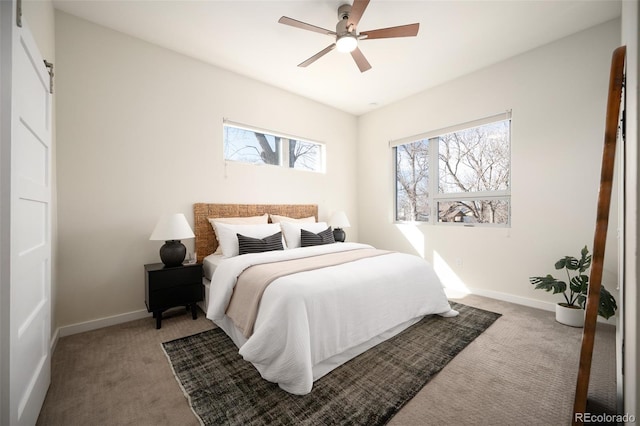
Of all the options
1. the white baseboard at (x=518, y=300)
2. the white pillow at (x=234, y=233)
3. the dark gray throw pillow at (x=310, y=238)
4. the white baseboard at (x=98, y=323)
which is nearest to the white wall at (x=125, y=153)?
the white baseboard at (x=98, y=323)

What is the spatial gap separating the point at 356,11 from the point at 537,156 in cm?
253

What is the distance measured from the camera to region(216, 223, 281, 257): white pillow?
9.50ft

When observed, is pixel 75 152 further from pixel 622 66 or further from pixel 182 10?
pixel 622 66

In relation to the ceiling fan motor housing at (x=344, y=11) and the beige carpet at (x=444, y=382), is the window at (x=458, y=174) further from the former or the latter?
the ceiling fan motor housing at (x=344, y=11)

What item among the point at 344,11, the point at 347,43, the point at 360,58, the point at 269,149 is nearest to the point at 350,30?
the point at 347,43

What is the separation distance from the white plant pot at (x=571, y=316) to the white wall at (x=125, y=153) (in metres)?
3.66

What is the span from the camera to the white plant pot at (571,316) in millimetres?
2480

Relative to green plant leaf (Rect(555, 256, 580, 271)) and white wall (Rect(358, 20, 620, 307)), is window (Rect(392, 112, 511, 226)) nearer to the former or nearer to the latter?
white wall (Rect(358, 20, 620, 307))

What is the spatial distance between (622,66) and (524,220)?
2331 millimetres

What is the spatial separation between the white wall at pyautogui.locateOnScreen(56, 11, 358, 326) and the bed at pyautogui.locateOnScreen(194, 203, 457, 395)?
0.67 metres

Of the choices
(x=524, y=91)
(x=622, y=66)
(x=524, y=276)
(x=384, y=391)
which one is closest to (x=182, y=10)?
(x=622, y=66)

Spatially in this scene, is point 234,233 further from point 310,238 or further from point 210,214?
point 310,238

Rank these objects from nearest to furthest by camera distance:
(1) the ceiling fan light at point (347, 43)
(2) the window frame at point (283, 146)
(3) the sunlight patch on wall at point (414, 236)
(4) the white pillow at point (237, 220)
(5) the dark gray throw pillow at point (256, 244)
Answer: (1) the ceiling fan light at point (347, 43)
(5) the dark gray throw pillow at point (256, 244)
(4) the white pillow at point (237, 220)
(2) the window frame at point (283, 146)
(3) the sunlight patch on wall at point (414, 236)

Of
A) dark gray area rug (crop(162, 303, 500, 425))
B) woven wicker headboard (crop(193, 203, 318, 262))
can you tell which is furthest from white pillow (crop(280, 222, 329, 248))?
dark gray area rug (crop(162, 303, 500, 425))
